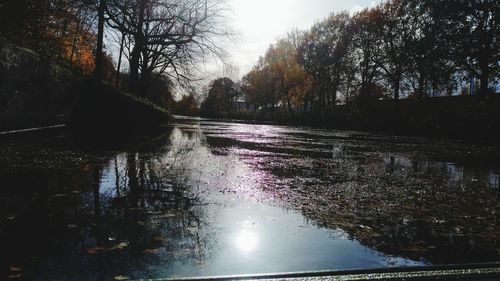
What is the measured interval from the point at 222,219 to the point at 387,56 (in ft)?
118

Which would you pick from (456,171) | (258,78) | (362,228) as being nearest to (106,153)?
(362,228)

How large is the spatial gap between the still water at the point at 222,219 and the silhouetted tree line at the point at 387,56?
22.9 m

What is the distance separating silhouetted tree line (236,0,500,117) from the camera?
27797mm

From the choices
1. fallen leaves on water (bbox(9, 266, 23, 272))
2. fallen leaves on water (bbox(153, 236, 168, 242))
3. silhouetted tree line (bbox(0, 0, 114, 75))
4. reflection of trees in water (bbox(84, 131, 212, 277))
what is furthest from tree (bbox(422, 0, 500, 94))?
fallen leaves on water (bbox(9, 266, 23, 272))

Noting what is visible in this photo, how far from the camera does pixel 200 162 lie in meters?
9.61

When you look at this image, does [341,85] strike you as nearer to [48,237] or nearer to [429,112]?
[429,112]

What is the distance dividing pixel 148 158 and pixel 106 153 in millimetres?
1127

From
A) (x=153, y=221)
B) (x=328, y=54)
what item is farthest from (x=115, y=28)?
(x=328, y=54)

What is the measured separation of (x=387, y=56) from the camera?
37062 mm

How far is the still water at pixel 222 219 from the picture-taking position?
3.30 m

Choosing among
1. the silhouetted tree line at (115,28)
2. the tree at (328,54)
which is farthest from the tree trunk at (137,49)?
the tree at (328,54)

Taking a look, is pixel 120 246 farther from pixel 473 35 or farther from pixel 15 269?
pixel 473 35

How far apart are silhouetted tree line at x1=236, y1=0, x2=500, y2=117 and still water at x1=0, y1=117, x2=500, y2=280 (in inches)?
901

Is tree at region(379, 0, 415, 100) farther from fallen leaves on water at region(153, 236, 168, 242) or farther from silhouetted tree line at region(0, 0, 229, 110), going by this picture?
fallen leaves on water at region(153, 236, 168, 242)
